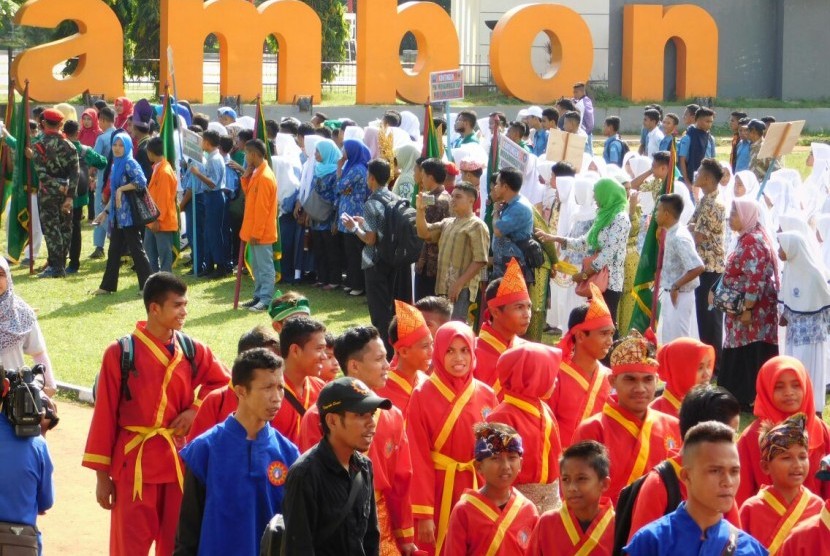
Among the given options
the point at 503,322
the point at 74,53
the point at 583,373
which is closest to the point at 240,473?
the point at 583,373

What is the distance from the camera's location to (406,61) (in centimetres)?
5178

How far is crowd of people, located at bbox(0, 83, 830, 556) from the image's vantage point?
5.22 m

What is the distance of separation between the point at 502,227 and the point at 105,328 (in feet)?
16.1

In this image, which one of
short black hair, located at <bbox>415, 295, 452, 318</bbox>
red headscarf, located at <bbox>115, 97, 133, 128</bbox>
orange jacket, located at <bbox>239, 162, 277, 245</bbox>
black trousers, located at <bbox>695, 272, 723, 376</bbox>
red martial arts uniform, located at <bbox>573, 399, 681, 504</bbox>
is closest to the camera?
red martial arts uniform, located at <bbox>573, 399, 681, 504</bbox>

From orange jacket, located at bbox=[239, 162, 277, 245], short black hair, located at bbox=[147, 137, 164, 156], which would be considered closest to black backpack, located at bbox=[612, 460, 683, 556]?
orange jacket, located at bbox=[239, 162, 277, 245]

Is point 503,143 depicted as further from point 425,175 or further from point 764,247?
point 764,247

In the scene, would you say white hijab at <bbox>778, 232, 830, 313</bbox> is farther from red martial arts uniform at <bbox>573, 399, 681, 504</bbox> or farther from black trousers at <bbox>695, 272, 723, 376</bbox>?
red martial arts uniform at <bbox>573, 399, 681, 504</bbox>

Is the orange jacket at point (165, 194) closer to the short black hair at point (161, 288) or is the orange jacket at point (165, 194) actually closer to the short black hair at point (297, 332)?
the short black hair at point (161, 288)

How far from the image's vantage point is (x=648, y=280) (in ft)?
38.7

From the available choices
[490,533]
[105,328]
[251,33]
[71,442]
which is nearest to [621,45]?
[251,33]

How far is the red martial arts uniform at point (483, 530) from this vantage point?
5977 mm

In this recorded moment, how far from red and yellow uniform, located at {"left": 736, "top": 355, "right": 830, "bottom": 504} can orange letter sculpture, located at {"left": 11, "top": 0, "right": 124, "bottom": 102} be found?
22930 mm

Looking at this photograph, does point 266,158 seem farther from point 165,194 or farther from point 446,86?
point 446,86

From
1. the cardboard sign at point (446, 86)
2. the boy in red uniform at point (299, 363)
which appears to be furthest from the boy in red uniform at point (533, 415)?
the cardboard sign at point (446, 86)
